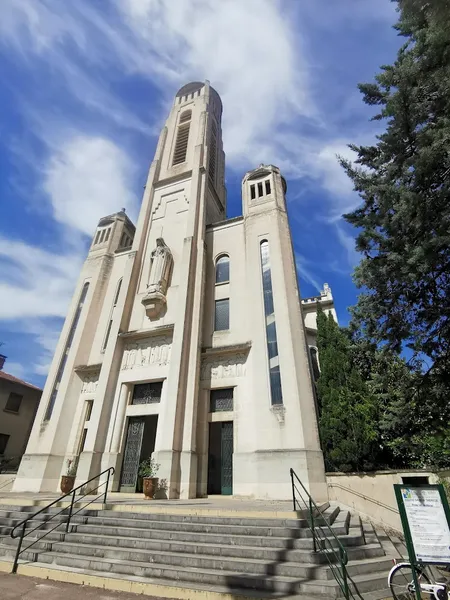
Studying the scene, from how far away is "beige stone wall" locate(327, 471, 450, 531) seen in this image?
9328mm

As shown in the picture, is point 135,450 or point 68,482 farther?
point 135,450

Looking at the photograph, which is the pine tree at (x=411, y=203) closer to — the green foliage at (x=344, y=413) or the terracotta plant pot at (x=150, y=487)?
the green foliage at (x=344, y=413)

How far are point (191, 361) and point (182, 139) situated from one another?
17149 mm

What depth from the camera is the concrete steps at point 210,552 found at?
455cm

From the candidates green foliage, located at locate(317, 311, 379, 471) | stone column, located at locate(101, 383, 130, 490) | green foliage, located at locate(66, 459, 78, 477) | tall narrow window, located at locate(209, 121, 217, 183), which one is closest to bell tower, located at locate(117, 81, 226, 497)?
tall narrow window, located at locate(209, 121, 217, 183)

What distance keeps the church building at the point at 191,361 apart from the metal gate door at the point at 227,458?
0.12 feet

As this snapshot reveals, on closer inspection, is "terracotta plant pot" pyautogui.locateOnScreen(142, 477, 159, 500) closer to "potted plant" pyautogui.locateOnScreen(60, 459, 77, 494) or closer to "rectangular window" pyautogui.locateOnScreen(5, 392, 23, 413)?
"potted plant" pyautogui.locateOnScreen(60, 459, 77, 494)

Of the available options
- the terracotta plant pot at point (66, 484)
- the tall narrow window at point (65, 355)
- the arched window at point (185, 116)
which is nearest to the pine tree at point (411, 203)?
the terracotta plant pot at point (66, 484)

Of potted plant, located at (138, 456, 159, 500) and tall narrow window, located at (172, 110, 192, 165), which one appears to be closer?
potted plant, located at (138, 456, 159, 500)

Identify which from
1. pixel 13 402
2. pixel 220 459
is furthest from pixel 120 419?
pixel 13 402

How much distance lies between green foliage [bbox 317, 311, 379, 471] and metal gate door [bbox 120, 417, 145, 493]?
7.20m

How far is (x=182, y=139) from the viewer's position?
73.7ft

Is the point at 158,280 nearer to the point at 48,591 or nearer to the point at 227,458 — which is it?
the point at 227,458

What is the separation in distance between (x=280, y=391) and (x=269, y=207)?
9101 mm
